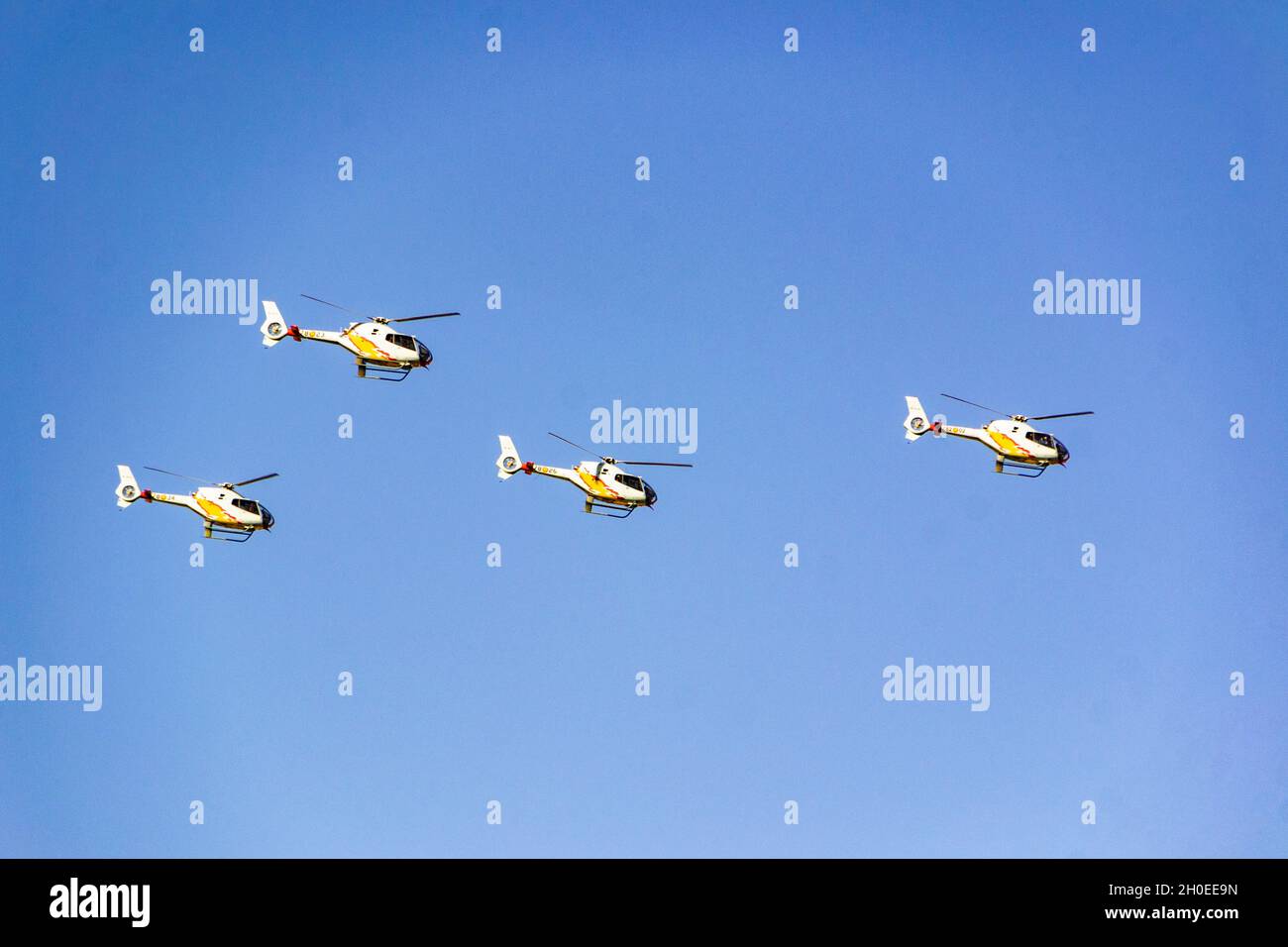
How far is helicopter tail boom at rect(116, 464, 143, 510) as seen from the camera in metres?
61.2

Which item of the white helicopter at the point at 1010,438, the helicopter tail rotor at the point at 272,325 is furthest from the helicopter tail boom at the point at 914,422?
the helicopter tail rotor at the point at 272,325

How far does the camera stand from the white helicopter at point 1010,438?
6275 cm

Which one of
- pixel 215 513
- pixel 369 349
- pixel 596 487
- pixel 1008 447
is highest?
pixel 369 349

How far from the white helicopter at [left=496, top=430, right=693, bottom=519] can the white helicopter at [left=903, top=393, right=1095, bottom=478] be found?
329 inches

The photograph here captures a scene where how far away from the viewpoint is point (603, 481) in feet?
205

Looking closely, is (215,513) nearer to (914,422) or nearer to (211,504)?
(211,504)

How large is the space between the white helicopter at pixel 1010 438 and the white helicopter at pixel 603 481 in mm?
8358

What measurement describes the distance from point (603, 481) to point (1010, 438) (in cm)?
1259

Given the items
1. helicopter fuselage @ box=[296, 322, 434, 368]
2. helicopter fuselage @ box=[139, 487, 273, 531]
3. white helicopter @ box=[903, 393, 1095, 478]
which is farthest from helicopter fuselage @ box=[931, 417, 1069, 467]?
helicopter fuselage @ box=[139, 487, 273, 531]

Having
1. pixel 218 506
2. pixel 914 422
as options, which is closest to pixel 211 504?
pixel 218 506
